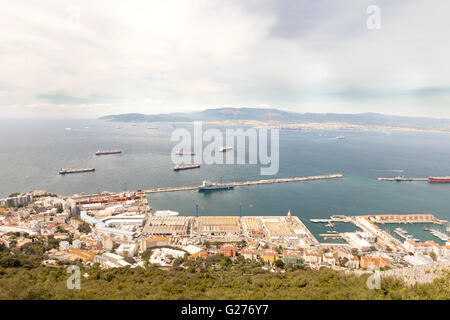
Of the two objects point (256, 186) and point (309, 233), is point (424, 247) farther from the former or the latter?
point (256, 186)

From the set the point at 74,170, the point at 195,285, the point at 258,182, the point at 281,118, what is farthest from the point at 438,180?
the point at 281,118

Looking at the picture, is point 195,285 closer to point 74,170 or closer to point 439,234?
→ point 439,234

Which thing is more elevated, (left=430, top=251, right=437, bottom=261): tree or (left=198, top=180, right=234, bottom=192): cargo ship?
(left=198, top=180, right=234, bottom=192): cargo ship

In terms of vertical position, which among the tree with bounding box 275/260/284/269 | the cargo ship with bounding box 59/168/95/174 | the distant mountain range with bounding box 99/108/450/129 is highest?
the distant mountain range with bounding box 99/108/450/129

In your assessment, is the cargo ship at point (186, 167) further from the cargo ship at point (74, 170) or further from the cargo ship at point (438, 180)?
the cargo ship at point (438, 180)

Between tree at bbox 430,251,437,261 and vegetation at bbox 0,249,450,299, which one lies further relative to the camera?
tree at bbox 430,251,437,261

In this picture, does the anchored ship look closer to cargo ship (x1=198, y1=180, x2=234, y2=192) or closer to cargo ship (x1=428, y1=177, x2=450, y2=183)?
cargo ship (x1=428, y1=177, x2=450, y2=183)

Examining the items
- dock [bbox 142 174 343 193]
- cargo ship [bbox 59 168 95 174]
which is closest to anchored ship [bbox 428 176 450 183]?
dock [bbox 142 174 343 193]
